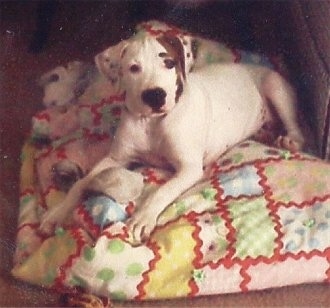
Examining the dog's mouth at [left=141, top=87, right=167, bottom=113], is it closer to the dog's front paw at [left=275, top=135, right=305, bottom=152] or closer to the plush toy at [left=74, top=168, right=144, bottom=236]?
the plush toy at [left=74, top=168, right=144, bottom=236]

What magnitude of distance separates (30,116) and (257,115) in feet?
1.01

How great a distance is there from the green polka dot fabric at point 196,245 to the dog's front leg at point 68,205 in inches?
0.5

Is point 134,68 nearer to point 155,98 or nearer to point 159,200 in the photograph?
point 155,98

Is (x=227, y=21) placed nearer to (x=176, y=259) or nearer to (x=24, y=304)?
(x=176, y=259)

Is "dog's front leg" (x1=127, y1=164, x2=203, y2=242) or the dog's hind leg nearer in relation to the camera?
"dog's front leg" (x1=127, y1=164, x2=203, y2=242)

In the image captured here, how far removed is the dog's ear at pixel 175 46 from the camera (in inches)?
36.4

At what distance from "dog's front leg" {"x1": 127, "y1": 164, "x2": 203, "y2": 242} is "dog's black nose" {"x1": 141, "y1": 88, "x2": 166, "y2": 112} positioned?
9 centimetres

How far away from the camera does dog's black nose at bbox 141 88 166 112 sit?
2.98ft

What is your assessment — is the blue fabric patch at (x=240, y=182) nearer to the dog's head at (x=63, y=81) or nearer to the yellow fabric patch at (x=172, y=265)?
the yellow fabric patch at (x=172, y=265)

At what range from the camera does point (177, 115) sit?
95 cm

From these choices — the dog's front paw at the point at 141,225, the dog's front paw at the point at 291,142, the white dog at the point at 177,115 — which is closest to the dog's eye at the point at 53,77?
the white dog at the point at 177,115

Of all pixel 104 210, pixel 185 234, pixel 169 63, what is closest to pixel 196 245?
pixel 185 234

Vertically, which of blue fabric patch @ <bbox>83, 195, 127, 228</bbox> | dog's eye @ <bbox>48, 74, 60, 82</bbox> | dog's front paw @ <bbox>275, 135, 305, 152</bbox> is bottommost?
blue fabric patch @ <bbox>83, 195, 127, 228</bbox>

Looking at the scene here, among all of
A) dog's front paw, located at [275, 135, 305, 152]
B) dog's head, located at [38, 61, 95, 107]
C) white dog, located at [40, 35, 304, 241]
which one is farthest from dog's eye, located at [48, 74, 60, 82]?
dog's front paw, located at [275, 135, 305, 152]
